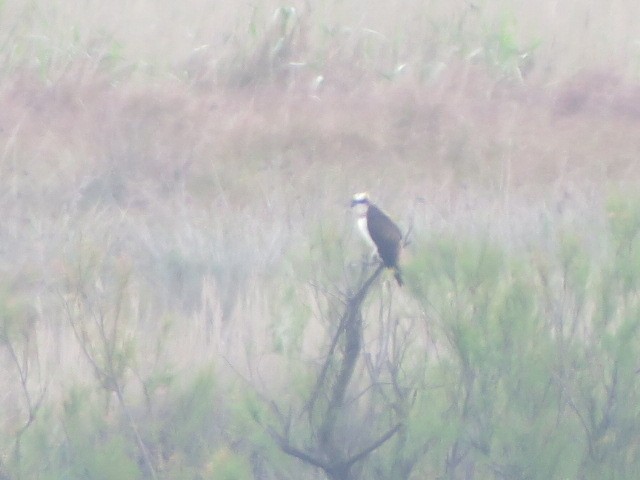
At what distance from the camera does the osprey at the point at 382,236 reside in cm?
477

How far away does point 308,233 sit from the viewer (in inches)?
189

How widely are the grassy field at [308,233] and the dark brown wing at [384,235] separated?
0.56 feet

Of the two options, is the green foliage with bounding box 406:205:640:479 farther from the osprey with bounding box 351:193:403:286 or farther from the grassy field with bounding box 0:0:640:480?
the osprey with bounding box 351:193:403:286

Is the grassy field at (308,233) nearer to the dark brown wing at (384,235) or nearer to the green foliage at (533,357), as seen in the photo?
the green foliage at (533,357)

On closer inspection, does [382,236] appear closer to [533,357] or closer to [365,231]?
[365,231]

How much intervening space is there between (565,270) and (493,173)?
5315 mm

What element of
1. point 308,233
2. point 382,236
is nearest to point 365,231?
point 382,236

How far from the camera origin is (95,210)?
8.23 meters

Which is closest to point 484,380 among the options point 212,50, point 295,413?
point 295,413

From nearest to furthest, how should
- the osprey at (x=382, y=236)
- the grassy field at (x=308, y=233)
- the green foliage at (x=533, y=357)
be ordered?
the green foliage at (x=533, y=357), the grassy field at (x=308, y=233), the osprey at (x=382, y=236)

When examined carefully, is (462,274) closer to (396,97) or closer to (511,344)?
(511,344)

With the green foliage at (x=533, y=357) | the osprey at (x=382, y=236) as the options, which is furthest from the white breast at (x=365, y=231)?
the green foliage at (x=533, y=357)

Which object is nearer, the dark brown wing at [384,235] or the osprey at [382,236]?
the osprey at [382,236]

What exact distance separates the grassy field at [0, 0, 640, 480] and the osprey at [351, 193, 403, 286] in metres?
0.16
